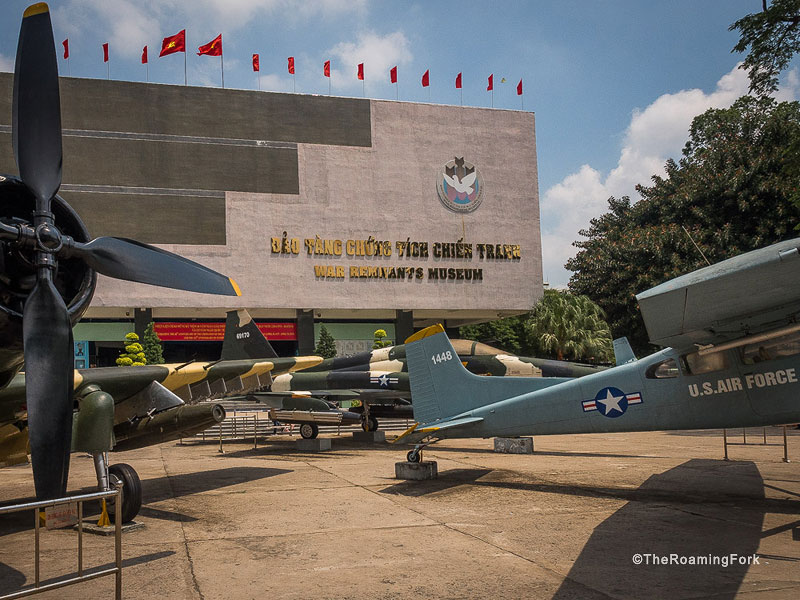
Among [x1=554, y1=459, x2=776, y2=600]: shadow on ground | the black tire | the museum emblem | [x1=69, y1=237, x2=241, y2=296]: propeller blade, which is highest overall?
the museum emblem

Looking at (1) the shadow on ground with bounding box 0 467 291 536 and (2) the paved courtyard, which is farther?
(1) the shadow on ground with bounding box 0 467 291 536

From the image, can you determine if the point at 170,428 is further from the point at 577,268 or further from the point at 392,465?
the point at 577,268

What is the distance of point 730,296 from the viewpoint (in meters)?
6.27

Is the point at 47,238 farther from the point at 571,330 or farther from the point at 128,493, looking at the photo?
the point at 571,330

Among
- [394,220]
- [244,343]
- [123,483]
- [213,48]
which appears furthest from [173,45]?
[123,483]

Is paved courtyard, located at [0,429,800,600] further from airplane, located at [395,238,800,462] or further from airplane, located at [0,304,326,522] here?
airplane, located at [395,238,800,462]

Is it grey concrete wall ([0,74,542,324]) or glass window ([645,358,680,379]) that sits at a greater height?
grey concrete wall ([0,74,542,324])

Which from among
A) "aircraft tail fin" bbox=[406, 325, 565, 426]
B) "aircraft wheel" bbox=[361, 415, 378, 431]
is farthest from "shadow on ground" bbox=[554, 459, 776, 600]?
"aircraft wheel" bbox=[361, 415, 378, 431]

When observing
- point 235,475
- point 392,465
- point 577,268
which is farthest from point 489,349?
point 577,268

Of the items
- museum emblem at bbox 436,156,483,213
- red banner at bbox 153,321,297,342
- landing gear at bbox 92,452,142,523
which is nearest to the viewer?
landing gear at bbox 92,452,142,523

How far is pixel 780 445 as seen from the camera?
1554 centimetres

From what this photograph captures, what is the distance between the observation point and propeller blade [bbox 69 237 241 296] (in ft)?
20.6

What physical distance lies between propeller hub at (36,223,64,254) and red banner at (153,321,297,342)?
121ft

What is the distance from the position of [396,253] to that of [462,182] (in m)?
7.19
